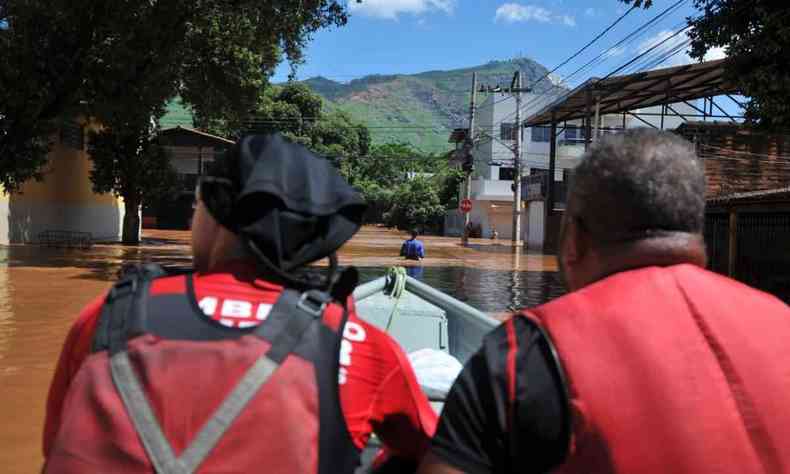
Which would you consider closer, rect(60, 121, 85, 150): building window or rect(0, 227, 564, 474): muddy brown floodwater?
rect(0, 227, 564, 474): muddy brown floodwater

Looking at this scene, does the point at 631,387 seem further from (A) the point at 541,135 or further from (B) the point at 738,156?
(A) the point at 541,135

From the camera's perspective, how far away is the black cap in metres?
1.43

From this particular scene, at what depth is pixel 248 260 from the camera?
147 cm

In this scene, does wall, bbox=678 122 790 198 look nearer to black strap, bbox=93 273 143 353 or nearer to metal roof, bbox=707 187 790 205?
metal roof, bbox=707 187 790 205

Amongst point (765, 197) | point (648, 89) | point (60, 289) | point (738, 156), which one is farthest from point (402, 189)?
point (765, 197)

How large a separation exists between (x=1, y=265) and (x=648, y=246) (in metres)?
18.2

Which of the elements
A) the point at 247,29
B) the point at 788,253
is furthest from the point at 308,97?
the point at 788,253

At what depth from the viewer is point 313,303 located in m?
1.41

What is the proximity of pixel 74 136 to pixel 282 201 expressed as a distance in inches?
1032

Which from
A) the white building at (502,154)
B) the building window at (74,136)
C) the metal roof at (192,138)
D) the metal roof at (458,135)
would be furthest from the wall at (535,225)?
the building window at (74,136)

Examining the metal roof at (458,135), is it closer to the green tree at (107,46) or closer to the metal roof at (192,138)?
the metal roof at (192,138)

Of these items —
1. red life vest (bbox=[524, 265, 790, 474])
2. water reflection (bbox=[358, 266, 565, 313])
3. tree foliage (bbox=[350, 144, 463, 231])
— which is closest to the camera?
red life vest (bbox=[524, 265, 790, 474])

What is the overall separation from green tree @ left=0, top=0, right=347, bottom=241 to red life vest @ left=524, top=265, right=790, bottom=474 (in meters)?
14.6

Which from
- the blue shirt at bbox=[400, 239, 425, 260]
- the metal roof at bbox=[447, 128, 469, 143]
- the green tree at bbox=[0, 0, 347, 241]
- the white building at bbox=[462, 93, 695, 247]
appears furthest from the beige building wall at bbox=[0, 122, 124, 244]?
the metal roof at bbox=[447, 128, 469, 143]
